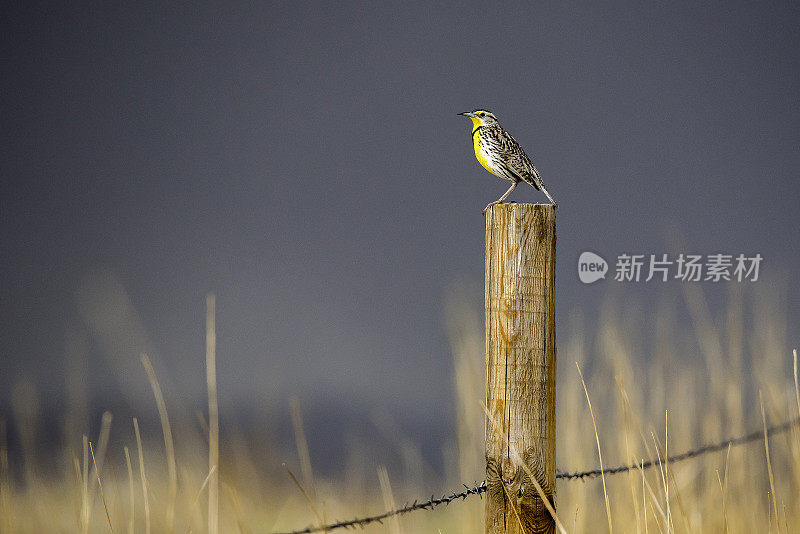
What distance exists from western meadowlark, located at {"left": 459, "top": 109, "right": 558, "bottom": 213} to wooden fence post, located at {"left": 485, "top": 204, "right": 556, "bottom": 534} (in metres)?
0.43

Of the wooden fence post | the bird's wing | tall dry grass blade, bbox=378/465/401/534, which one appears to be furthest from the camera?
the bird's wing

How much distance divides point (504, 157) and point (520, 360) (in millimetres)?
621

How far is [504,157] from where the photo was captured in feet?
5.72

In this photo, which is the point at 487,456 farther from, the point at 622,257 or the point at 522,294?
the point at 622,257

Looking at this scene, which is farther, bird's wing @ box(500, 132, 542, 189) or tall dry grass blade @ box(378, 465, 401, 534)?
bird's wing @ box(500, 132, 542, 189)

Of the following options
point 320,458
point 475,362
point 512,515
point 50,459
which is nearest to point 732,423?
point 475,362

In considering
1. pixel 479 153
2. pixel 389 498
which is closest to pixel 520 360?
pixel 389 498

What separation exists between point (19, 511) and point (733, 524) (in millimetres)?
2698

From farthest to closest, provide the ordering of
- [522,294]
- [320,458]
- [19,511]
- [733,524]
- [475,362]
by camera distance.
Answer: [320,458]
[19,511]
[733,524]
[475,362]
[522,294]

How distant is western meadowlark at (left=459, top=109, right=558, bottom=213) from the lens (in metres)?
1.74

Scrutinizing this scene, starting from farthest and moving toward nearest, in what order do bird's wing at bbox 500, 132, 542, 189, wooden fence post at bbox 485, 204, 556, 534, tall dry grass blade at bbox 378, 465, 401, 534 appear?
1. bird's wing at bbox 500, 132, 542, 189
2. tall dry grass blade at bbox 378, 465, 401, 534
3. wooden fence post at bbox 485, 204, 556, 534

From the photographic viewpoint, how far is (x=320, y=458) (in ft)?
18.0

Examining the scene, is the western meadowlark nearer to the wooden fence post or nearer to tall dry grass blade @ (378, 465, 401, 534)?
the wooden fence post

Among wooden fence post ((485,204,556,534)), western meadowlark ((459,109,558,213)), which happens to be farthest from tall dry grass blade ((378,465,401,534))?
western meadowlark ((459,109,558,213))
